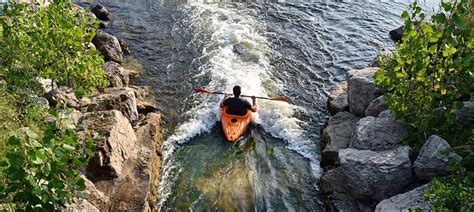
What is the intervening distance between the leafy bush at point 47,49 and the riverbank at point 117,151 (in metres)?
0.42

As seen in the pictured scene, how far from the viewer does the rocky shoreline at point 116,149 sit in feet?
19.4

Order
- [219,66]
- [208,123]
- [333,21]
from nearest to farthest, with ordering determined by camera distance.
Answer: [208,123] < [219,66] < [333,21]

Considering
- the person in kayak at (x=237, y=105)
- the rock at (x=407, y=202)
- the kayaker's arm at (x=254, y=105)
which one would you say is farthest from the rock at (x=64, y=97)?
the rock at (x=407, y=202)

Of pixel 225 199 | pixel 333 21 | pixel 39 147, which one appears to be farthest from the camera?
pixel 333 21

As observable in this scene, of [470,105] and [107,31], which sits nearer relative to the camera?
[470,105]

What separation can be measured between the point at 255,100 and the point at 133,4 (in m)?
7.87

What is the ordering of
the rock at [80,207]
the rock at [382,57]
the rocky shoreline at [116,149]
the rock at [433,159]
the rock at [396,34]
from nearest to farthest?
the rock at [80,207], the rock at [433,159], the rocky shoreline at [116,149], the rock at [382,57], the rock at [396,34]

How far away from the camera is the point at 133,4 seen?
48.7 feet

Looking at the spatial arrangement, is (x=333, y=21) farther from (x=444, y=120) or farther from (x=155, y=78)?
(x=444, y=120)

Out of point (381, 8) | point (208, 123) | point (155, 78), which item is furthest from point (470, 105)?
point (381, 8)

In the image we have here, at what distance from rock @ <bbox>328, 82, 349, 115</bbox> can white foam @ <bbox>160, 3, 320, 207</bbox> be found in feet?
2.81

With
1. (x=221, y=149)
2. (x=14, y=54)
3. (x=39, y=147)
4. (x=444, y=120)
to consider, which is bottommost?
(x=221, y=149)

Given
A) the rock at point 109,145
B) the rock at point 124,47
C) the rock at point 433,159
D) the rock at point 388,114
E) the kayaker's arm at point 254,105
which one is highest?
the rock at point 433,159

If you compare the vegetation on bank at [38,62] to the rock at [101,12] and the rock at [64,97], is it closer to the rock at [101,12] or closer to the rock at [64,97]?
the rock at [64,97]
